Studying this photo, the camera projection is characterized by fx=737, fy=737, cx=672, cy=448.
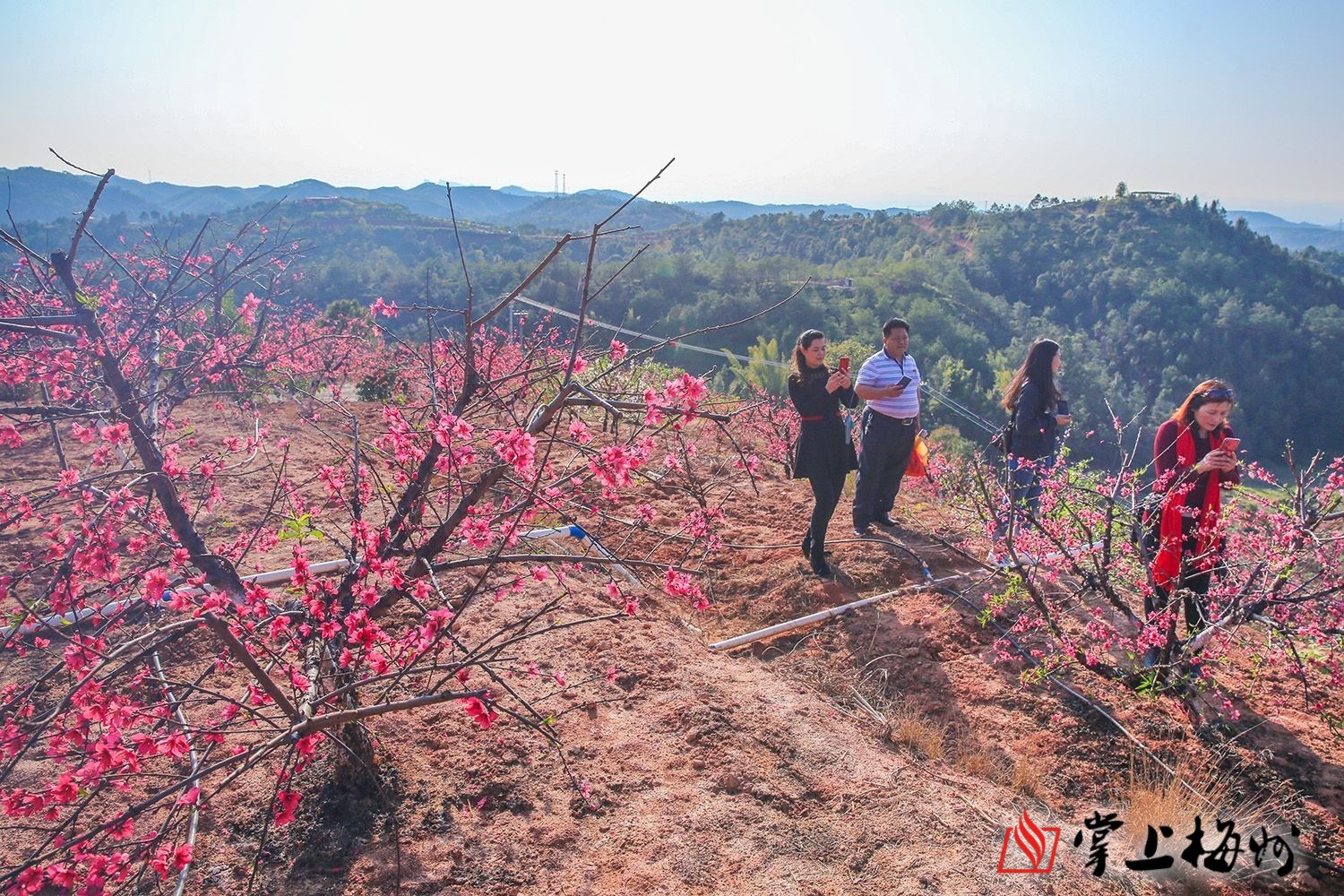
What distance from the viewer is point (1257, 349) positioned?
30.2 meters

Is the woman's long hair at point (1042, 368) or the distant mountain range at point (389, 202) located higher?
the distant mountain range at point (389, 202)

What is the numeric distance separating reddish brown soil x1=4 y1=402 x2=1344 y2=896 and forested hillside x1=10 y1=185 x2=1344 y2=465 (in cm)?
1533

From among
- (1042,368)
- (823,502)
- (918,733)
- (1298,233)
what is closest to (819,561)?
(823,502)

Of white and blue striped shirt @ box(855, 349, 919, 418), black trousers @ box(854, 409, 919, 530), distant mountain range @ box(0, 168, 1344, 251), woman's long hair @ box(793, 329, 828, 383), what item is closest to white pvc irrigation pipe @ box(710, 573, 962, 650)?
black trousers @ box(854, 409, 919, 530)

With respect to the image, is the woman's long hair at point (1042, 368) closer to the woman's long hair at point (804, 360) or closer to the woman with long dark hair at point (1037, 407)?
the woman with long dark hair at point (1037, 407)

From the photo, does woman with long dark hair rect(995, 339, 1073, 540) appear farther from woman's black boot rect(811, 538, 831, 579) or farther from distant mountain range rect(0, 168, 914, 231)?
distant mountain range rect(0, 168, 914, 231)

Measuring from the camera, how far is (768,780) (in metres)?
2.53

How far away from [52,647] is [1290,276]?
150ft

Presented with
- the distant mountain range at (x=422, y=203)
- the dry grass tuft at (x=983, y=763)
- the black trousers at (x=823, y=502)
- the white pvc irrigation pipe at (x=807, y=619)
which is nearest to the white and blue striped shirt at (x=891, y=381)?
the black trousers at (x=823, y=502)

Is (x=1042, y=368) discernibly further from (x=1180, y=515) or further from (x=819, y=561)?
(x=819, y=561)

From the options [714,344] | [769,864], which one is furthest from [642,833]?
[714,344]

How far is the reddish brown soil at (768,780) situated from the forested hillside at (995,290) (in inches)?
604

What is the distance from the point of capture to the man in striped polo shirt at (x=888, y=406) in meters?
4.03

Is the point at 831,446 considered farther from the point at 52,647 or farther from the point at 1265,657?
the point at 52,647
